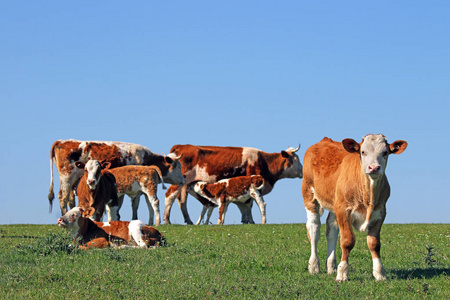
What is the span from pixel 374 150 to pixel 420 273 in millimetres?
2643

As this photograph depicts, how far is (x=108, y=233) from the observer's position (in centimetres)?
1350

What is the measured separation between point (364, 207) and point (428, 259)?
266cm

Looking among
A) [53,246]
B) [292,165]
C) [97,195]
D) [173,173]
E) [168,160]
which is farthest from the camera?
[292,165]

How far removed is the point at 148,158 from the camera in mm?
26797

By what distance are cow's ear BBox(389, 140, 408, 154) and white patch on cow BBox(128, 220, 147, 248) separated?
5.88m

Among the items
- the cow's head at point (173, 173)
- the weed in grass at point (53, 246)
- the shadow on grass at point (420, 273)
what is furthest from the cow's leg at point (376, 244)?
the cow's head at point (173, 173)

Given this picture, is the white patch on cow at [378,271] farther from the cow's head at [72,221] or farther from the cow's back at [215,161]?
the cow's back at [215,161]

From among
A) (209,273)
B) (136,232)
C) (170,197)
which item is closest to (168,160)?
(170,197)

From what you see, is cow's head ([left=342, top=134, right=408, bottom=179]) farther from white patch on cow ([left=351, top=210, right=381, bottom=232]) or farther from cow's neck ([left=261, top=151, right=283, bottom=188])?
cow's neck ([left=261, top=151, right=283, bottom=188])

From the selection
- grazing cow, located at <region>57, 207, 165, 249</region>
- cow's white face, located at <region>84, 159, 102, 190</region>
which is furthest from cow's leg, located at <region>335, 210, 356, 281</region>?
cow's white face, located at <region>84, 159, 102, 190</region>

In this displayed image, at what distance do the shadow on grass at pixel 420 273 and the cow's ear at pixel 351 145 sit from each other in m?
2.21

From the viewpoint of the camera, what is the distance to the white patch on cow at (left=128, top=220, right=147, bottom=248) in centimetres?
1308

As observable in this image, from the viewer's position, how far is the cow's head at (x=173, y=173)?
Answer: 26891mm

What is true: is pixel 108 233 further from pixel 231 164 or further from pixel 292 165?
pixel 292 165
